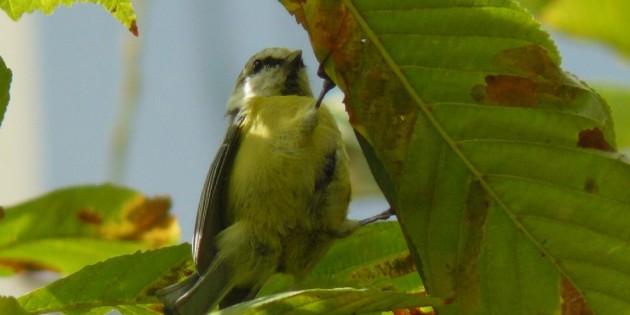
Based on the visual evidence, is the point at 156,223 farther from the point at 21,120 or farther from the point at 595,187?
the point at 21,120

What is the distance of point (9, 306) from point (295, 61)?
7.58ft

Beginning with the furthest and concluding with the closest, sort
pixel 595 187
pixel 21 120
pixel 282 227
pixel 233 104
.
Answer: pixel 21 120 → pixel 233 104 → pixel 282 227 → pixel 595 187

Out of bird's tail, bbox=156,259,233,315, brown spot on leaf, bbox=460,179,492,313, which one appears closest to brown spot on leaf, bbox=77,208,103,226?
bird's tail, bbox=156,259,233,315

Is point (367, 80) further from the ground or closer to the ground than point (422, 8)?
closer to the ground

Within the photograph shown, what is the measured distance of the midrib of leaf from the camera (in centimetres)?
199

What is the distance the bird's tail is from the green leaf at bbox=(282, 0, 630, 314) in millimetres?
662

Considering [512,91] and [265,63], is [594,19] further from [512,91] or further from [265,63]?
[265,63]

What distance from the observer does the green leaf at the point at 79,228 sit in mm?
2896

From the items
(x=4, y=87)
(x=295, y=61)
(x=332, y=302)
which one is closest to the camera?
(x=332, y=302)

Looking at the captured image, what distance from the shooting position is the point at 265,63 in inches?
157

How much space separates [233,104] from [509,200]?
7.17 ft

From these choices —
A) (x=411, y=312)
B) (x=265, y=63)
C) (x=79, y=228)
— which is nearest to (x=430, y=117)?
(x=411, y=312)

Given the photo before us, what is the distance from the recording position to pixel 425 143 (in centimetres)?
204

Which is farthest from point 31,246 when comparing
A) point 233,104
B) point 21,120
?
point 21,120
